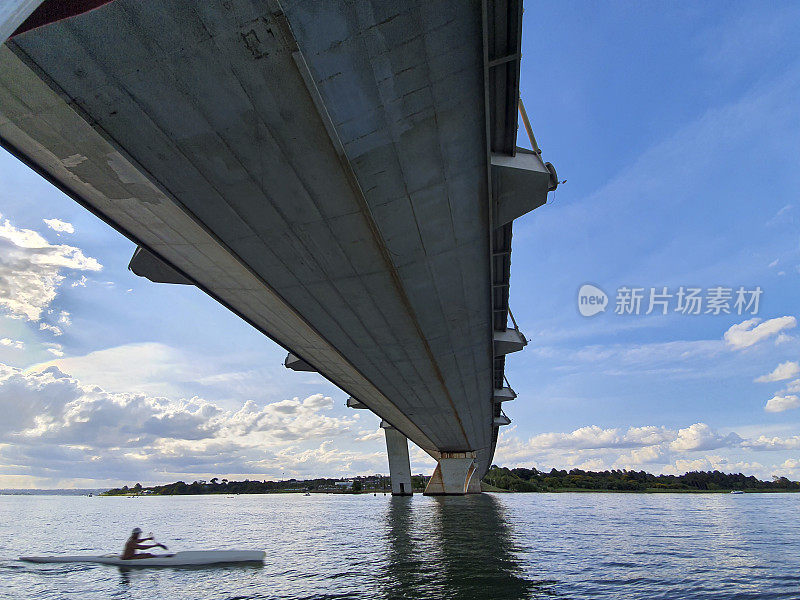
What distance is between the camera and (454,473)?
70625 mm

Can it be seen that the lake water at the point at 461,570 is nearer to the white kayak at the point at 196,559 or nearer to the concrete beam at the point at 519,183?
the white kayak at the point at 196,559

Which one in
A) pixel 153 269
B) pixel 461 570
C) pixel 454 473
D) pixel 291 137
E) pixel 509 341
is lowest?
pixel 461 570

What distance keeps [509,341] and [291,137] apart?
20.5 m

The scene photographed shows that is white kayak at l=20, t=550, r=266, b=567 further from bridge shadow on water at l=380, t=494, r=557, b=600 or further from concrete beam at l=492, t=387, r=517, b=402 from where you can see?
concrete beam at l=492, t=387, r=517, b=402

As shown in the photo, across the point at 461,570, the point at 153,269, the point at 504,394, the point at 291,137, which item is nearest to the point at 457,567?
the point at 461,570

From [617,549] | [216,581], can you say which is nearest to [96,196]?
[216,581]

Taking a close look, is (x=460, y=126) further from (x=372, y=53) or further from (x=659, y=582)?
(x=659, y=582)

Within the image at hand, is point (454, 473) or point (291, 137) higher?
point (291, 137)

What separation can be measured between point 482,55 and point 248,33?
13.8ft

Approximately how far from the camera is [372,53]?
8516 millimetres

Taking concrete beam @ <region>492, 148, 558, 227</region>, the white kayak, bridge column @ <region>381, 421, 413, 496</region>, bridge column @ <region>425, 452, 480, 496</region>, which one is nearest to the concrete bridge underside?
concrete beam @ <region>492, 148, 558, 227</region>

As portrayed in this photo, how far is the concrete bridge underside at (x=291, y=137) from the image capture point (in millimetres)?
8031

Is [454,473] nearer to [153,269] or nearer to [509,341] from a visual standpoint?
[509,341]

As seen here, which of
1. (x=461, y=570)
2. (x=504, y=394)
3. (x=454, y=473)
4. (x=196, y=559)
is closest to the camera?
(x=461, y=570)
